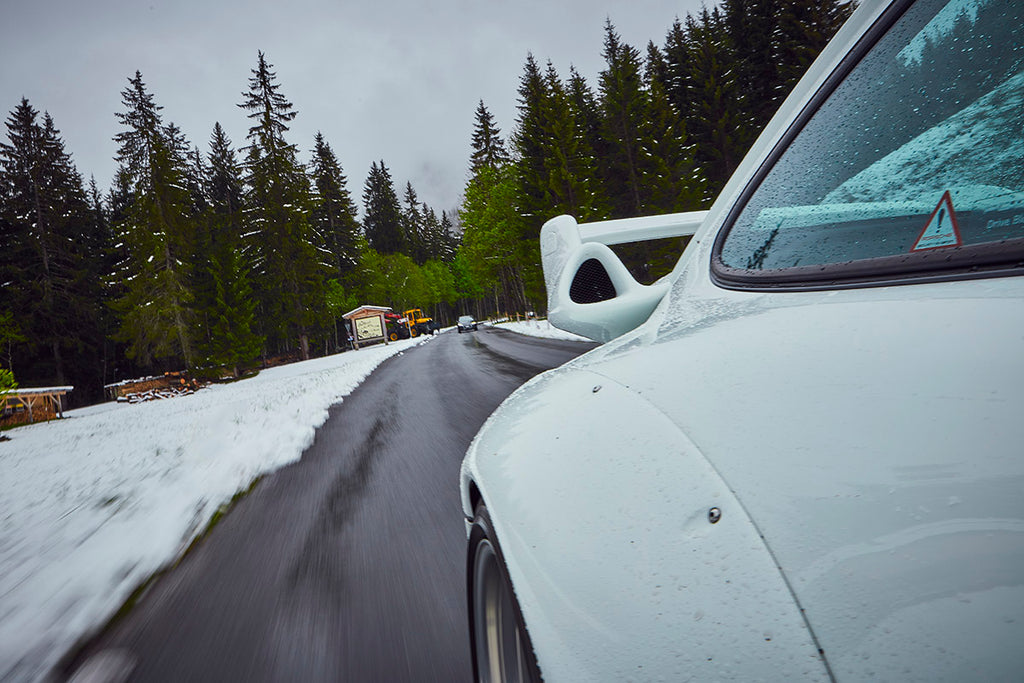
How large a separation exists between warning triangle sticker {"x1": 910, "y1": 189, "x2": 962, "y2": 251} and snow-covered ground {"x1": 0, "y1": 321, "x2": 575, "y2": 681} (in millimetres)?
3090

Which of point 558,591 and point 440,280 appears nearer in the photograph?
point 558,591

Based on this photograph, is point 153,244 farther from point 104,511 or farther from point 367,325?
point 104,511

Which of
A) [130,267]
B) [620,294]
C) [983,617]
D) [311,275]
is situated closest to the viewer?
[983,617]

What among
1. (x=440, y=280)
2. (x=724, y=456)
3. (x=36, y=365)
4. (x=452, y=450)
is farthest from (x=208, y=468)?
(x=440, y=280)

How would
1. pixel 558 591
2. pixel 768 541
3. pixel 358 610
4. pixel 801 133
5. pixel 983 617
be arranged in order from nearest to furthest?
pixel 983 617, pixel 768 541, pixel 558 591, pixel 801 133, pixel 358 610

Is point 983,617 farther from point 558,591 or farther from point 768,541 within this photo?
point 558,591

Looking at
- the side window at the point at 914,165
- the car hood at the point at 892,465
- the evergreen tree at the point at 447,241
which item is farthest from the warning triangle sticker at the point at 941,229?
the evergreen tree at the point at 447,241

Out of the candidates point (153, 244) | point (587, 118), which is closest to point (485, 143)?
point (587, 118)

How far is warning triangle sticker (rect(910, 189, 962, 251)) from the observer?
78 centimetres

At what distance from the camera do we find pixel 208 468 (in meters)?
4.70

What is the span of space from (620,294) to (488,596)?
92 centimetres

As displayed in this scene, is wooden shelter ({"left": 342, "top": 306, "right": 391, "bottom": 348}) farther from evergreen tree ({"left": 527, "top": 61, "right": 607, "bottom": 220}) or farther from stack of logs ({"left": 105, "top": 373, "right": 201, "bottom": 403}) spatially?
evergreen tree ({"left": 527, "top": 61, "right": 607, "bottom": 220})

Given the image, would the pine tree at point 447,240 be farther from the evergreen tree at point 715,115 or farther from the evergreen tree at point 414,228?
the evergreen tree at point 715,115

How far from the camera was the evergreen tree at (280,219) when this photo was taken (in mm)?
37500
